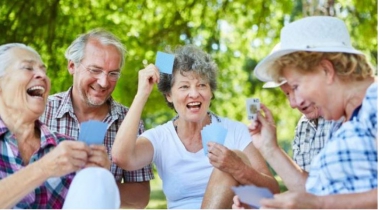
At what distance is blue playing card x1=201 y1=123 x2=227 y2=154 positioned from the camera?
3.77 meters

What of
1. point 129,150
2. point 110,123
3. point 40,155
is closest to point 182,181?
point 129,150

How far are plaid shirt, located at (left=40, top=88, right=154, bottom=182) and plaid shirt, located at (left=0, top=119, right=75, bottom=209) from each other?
0.98 m

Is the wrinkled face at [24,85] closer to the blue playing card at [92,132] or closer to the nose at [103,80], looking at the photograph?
the blue playing card at [92,132]

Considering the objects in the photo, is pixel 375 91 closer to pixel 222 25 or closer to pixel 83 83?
pixel 83 83

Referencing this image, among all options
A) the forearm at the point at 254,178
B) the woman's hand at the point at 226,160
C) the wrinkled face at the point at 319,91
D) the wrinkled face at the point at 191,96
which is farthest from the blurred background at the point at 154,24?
the wrinkled face at the point at 319,91

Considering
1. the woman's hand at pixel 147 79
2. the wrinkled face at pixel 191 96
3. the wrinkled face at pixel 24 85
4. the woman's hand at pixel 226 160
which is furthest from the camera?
the wrinkled face at pixel 191 96

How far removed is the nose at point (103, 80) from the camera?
4.39m

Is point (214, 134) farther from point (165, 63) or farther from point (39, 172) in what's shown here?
point (39, 172)

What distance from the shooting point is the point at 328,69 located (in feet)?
9.68

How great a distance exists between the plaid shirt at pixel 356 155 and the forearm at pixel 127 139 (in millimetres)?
1361

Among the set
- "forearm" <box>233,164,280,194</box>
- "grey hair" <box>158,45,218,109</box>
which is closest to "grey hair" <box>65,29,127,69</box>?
"grey hair" <box>158,45,218,109</box>

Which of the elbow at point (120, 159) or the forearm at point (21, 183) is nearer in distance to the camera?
the forearm at point (21, 183)

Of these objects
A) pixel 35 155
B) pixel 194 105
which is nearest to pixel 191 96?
pixel 194 105

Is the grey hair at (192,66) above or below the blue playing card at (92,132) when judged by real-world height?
above
